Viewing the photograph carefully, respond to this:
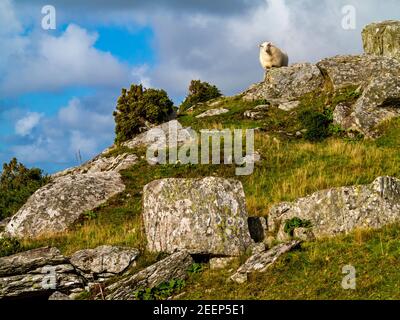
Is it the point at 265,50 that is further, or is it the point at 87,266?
the point at 265,50

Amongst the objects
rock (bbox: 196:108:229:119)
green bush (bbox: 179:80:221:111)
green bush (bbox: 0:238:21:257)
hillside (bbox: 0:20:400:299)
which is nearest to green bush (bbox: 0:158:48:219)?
hillside (bbox: 0:20:400:299)

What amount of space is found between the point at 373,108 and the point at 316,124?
10.9 feet

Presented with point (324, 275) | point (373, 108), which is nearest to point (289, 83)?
point (373, 108)

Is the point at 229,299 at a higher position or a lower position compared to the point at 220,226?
lower

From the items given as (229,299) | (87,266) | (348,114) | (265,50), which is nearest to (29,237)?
(87,266)

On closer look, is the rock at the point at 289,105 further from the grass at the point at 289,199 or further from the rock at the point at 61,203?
the rock at the point at 61,203

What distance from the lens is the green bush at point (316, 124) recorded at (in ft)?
118

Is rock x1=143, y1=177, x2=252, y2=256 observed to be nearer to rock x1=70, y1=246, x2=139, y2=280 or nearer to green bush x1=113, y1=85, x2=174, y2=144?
rock x1=70, y1=246, x2=139, y2=280

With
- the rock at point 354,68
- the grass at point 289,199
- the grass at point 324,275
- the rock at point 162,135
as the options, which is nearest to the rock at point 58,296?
the grass at point 289,199

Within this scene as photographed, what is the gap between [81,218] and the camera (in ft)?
89.0

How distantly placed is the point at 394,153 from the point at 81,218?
14.7m

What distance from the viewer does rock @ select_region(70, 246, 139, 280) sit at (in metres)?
19.8

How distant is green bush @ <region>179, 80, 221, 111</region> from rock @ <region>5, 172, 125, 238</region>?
29.1 m
